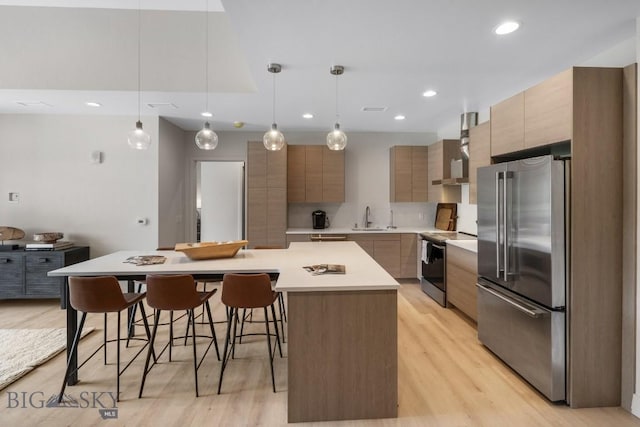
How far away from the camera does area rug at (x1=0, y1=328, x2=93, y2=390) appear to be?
2574mm

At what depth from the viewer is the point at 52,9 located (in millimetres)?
3330

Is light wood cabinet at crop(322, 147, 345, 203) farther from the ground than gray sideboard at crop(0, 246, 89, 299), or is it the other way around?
light wood cabinet at crop(322, 147, 345, 203)

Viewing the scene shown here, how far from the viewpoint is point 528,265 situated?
2.32 m

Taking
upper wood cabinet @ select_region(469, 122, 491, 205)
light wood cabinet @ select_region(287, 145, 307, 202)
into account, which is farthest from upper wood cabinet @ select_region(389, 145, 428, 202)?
light wood cabinet @ select_region(287, 145, 307, 202)

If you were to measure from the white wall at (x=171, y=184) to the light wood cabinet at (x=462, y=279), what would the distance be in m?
4.01

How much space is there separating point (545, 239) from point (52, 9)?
16.4ft

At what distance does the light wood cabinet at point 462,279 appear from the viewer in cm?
342

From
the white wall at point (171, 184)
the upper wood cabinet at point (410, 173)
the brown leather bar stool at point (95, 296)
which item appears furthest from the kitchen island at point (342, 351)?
the upper wood cabinet at point (410, 173)

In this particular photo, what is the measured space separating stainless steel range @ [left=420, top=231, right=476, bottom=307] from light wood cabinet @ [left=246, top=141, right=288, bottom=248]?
2206 millimetres

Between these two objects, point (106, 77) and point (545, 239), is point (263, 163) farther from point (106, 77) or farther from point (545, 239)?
point (545, 239)

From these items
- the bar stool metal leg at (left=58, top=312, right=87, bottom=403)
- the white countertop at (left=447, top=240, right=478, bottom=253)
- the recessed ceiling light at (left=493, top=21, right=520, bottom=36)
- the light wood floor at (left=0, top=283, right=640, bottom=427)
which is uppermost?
the recessed ceiling light at (left=493, top=21, right=520, bottom=36)

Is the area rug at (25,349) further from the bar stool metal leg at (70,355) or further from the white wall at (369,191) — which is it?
the white wall at (369,191)

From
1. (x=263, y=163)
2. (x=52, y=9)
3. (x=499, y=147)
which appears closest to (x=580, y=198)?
(x=499, y=147)

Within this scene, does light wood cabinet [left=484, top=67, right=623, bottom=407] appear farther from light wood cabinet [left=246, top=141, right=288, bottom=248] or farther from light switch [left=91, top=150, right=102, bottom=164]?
light switch [left=91, top=150, right=102, bottom=164]
